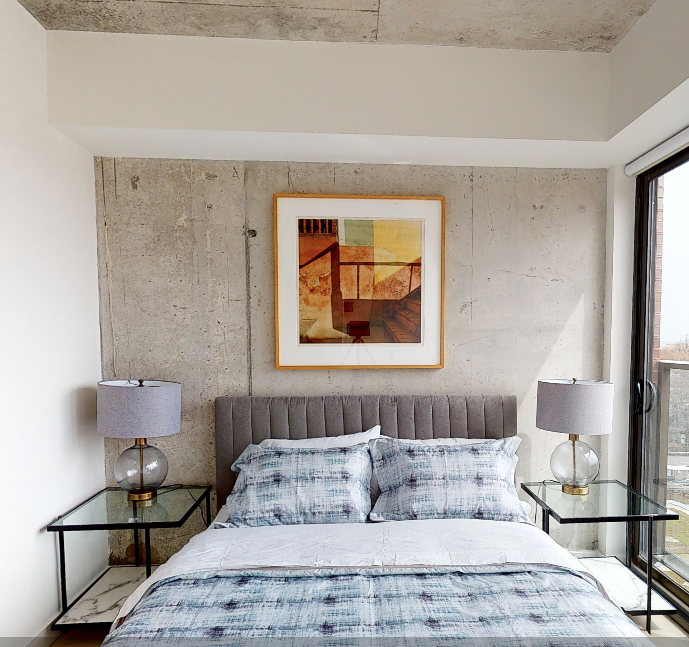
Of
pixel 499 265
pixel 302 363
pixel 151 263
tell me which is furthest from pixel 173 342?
pixel 499 265

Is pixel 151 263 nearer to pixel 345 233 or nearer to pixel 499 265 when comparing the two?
pixel 345 233

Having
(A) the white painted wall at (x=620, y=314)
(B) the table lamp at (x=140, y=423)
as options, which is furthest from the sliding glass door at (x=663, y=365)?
(B) the table lamp at (x=140, y=423)

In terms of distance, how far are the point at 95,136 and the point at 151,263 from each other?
715 mm

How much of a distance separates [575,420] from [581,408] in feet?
0.22

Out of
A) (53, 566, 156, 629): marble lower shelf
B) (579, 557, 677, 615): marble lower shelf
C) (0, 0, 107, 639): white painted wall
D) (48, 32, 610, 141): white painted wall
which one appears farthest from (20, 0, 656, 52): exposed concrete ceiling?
(53, 566, 156, 629): marble lower shelf

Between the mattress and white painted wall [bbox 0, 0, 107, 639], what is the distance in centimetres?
67

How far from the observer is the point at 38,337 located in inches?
99.3

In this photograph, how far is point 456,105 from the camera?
9.05 feet

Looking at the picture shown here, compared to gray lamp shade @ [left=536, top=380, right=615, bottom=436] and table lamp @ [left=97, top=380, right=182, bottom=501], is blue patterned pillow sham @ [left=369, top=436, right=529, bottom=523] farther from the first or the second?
table lamp @ [left=97, top=380, right=182, bottom=501]

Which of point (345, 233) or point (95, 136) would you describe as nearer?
point (95, 136)

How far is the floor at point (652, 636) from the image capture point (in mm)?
2547

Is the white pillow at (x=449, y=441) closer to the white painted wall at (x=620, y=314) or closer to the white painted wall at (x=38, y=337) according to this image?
the white painted wall at (x=620, y=314)

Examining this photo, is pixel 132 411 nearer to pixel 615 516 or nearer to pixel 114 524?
pixel 114 524

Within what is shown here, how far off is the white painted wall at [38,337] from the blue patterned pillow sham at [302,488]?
85 centimetres
